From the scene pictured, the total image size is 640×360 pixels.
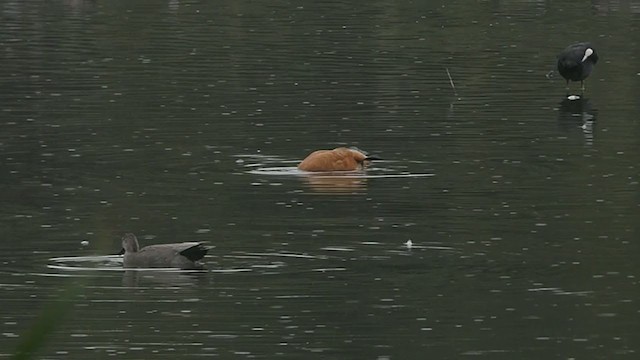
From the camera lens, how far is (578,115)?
29.4m

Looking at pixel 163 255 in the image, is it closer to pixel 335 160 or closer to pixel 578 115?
pixel 335 160

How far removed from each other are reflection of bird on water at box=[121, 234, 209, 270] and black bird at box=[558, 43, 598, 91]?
17.8 metres

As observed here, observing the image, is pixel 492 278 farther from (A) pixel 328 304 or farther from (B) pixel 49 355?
(B) pixel 49 355

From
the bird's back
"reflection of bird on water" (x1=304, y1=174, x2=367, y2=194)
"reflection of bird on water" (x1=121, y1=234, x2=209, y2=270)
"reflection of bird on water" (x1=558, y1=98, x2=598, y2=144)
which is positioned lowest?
"reflection of bird on water" (x1=558, y1=98, x2=598, y2=144)

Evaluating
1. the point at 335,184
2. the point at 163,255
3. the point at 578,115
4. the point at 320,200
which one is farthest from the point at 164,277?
the point at 578,115

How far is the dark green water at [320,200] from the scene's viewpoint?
13750 mm

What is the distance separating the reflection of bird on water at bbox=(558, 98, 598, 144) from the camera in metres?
27.7

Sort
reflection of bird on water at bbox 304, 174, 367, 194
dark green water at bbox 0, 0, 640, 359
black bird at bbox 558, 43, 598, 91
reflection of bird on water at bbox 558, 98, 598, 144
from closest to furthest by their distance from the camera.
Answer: dark green water at bbox 0, 0, 640, 359, reflection of bird on water at bbox 304, 174, 367, 194, reflection of bird on water at bbox 558, 98, 598, 144, black bird at bbox 558, 43, 598, 91

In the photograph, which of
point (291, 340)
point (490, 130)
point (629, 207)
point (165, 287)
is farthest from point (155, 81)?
point (291, 340)

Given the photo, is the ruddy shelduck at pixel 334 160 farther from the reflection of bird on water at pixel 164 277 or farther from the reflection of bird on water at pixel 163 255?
the reflection of bird on water at pixel 164 277

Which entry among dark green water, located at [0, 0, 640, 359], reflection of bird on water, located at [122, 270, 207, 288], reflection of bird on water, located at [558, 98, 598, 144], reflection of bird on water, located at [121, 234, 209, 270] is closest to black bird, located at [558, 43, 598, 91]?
dark green water, located at [0, 0, 640, 359]

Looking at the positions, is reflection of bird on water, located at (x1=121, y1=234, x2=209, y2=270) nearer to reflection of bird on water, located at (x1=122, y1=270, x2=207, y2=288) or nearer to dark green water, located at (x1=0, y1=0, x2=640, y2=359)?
reflection of bird on water, located at (x1=122, y1=270, x2=207, y2=288)

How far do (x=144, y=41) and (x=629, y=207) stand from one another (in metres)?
25.0

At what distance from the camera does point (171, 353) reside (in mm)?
12789
